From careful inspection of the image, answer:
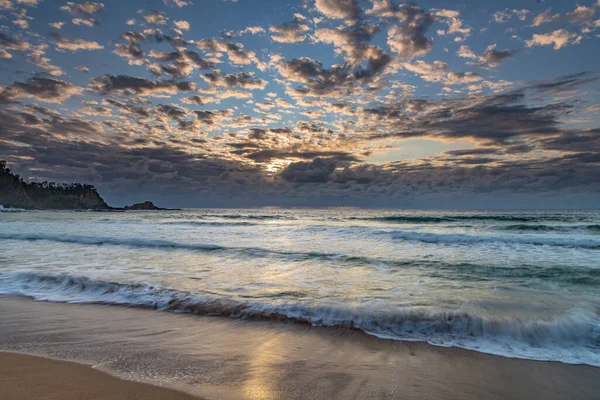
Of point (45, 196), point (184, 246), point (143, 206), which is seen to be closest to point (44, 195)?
point (45, 196)

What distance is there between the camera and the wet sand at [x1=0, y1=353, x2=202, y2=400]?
109 inches

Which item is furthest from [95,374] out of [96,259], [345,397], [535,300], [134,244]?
[134,244]

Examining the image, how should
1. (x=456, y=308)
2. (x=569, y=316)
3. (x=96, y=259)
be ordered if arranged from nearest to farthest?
(x=569, y=316)
(x=456, y=308)
(x=96, y=259)

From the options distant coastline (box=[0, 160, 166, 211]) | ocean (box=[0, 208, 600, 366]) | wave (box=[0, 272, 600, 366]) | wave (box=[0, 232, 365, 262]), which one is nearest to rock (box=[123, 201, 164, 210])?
distant coastline (box=[0, 160, 166, 211])

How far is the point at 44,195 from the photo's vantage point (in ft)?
436

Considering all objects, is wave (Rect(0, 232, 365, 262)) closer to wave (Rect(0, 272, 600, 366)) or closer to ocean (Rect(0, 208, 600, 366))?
ocean (Rect(0, 208, 600, 366))

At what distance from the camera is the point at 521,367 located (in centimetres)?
376

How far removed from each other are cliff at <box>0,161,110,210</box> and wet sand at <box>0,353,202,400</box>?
495 feet

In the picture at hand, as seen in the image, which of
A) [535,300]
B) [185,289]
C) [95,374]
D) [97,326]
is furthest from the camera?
[185,289]

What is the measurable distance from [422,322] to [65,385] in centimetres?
446

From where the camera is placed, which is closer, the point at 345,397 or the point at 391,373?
the point at 345,397

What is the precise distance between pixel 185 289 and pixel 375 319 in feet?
13.0

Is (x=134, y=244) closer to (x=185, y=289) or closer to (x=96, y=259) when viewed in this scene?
(x=96, y=259)

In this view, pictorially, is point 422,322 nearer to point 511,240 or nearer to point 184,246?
point 184,246
